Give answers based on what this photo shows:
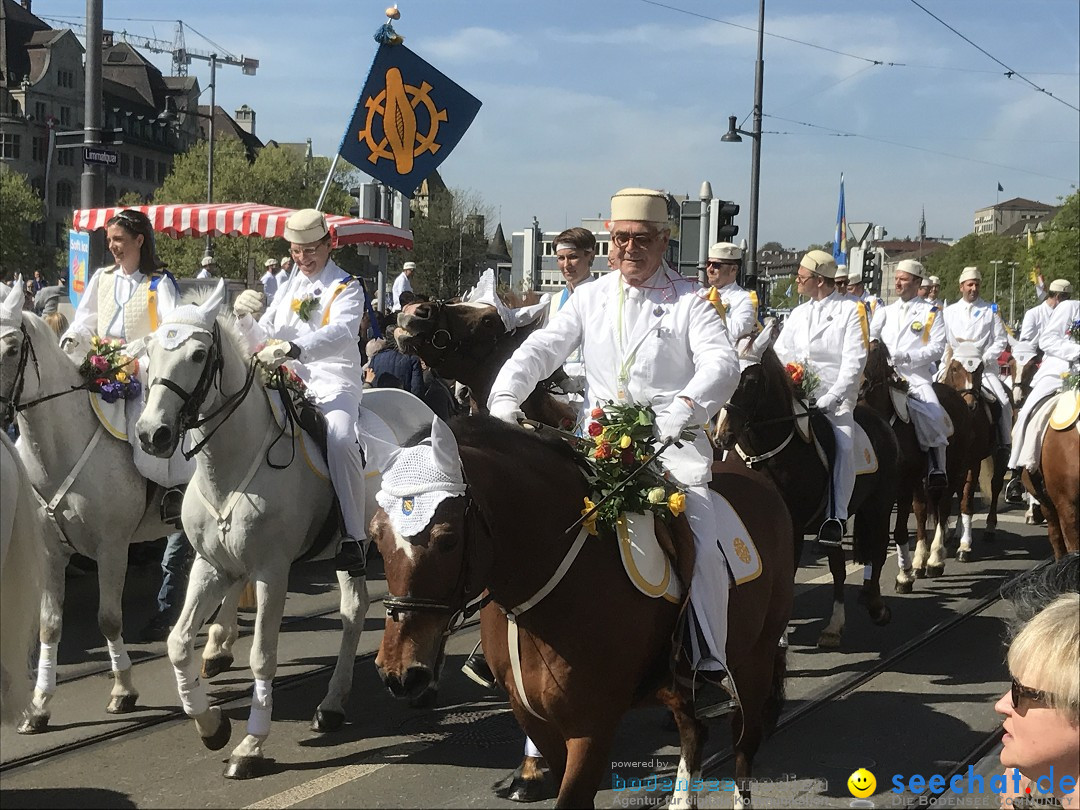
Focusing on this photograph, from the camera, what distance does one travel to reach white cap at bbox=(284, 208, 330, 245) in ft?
25.0

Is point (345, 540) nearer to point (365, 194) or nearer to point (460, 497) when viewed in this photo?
point (460, 497)

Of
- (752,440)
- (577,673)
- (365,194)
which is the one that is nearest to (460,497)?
(577,673)

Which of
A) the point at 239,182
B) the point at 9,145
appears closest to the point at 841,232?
the point at 239,182

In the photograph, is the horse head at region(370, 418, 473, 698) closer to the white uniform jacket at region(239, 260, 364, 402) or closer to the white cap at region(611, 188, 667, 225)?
the white cap at region(611, 188, 667, 225)

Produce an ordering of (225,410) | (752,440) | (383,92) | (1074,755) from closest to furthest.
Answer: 1. (1074,755)
2. (225,410)
3. (752,440)
4. (383,92)

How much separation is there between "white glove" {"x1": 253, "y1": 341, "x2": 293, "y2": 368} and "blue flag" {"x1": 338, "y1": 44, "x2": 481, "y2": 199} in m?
4.58

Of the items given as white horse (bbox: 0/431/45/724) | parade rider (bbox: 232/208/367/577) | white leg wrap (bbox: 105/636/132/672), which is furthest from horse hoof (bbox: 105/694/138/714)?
white horse (bbox: 0/431/45/724)

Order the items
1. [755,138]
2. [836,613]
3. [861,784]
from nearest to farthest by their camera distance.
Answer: [861,784] → [836,613] → [755,138]

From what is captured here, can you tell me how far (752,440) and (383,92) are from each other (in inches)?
201

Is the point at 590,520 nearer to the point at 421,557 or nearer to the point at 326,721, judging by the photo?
the point at 421,557

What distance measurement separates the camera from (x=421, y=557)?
3.78m

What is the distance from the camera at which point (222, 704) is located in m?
7.43

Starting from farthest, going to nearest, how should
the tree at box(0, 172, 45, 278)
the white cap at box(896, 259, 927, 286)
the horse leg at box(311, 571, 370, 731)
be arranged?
1. the tree at box(0, 172, 45, 278)
2. the white cap at box(896, 259, 927, 286)
3. the horse leg at box(311, 571, 370, 731)

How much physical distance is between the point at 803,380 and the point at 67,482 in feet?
18.1
